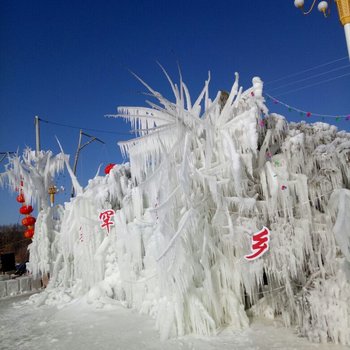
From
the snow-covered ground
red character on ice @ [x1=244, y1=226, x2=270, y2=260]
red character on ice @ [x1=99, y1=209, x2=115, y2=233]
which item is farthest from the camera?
red character on ice @ [x1=99, y1=209, x2=115, y2=233]

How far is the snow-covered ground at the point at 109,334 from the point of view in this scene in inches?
238

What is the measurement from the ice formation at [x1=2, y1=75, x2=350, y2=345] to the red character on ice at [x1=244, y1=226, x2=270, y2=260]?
0.87 feet

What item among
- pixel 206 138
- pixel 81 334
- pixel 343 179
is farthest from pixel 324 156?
pixel 81 334

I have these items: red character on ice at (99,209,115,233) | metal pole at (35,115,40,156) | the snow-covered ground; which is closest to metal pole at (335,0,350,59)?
the snow-covered ground

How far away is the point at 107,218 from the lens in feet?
34.0

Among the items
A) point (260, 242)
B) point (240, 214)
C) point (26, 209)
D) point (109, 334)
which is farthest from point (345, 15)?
point (26, 209)

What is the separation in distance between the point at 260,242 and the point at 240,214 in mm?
910

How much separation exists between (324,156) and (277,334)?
3775 millimetres

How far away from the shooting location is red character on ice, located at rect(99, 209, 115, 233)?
10328 millimetres

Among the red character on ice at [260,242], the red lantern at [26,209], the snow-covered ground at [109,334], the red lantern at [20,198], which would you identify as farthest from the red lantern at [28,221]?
the red character on ice at [260,242]

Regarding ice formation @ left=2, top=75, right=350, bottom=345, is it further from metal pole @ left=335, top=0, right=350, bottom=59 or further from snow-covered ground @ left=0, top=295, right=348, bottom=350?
metal pole @ left=335, top=0, right=350, bottom=59

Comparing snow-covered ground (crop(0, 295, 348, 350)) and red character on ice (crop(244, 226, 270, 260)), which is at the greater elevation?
red character on ice (crop(244, 226, 270, 260))

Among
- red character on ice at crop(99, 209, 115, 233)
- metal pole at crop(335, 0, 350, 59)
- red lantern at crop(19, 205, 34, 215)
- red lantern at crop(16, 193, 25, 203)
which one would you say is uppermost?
metal pole at crop(335, 0, 350, 59)

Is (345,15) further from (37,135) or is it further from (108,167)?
(37,135)
